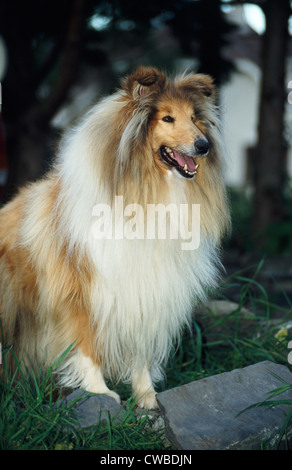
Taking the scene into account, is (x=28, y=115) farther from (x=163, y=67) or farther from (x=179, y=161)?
(x=179, y=161)

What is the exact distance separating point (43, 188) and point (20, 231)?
0.30m

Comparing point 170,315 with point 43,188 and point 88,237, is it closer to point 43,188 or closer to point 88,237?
point 88,237

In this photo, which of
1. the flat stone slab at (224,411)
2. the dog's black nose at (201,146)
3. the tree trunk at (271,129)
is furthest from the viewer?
the tree trunk at (271,129)

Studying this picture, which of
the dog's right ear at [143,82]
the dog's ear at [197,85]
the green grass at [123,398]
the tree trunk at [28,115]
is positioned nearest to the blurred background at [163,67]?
the tree trunk at [28,115]

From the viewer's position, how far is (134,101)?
2898 millimetres

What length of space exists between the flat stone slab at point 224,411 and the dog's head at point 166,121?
1169 millimetres

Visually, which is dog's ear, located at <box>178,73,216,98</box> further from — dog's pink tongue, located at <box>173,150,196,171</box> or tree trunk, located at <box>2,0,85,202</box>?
tree trunk, located at <box>2,0,85,202</box>

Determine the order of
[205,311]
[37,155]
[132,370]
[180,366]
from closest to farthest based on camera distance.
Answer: [132,370]
[180,366]
[205,311]
[37,155]

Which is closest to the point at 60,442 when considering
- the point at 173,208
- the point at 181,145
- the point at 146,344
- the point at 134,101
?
the point at 146,344

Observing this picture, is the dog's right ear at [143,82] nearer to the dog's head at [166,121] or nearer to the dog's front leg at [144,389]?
the dog's head at [166,121]

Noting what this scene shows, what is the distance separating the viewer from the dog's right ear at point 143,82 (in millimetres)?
2834

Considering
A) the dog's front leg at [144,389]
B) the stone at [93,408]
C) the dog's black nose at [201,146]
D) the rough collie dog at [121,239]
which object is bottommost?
the dog's front leg at [144,389]

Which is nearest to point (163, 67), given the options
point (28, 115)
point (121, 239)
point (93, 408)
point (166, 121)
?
point (28, 115)

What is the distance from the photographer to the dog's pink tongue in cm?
289
